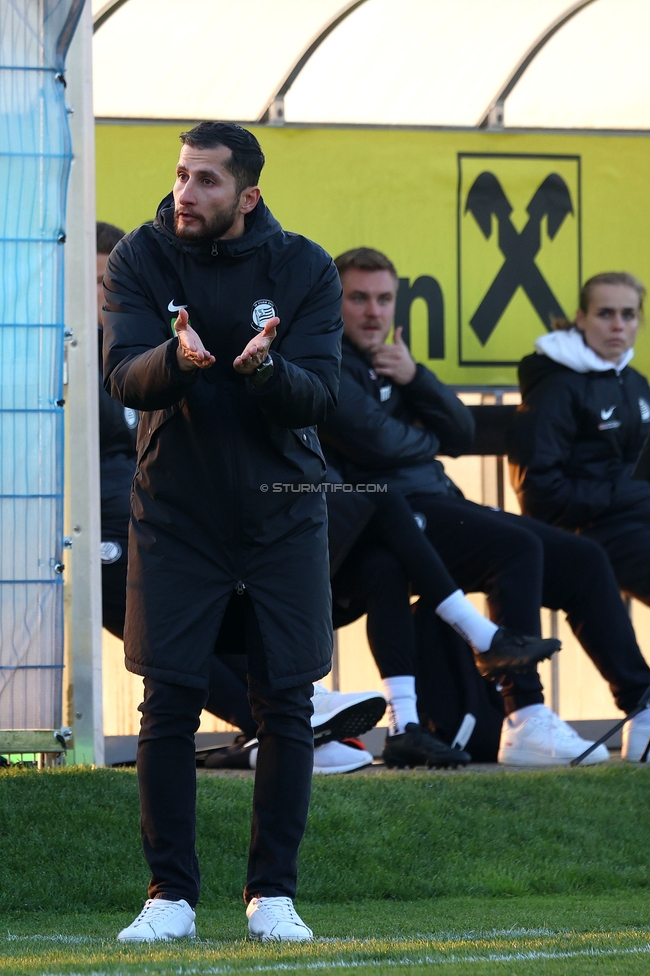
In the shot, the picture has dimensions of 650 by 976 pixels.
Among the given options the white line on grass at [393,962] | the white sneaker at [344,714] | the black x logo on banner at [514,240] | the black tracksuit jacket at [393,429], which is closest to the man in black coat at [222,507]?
the white line on grass at [393,962]

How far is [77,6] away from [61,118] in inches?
15.0

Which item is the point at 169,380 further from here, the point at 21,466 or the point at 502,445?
the point at 502,445

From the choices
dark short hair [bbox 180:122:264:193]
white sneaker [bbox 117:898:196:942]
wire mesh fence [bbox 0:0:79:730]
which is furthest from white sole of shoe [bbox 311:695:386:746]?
dark short hair [bbox 180:122:264:193]

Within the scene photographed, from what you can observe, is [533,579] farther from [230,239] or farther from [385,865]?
[230,239]

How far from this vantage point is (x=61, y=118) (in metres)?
5.53

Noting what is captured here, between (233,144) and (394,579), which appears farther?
(394,579)

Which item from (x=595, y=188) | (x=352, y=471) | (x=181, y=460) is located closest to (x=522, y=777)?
(x=352, y=471)

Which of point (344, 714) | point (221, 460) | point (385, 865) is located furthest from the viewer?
point (344, 714)

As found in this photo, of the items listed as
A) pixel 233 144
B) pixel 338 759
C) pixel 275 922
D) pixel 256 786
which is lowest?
pixel 338 759

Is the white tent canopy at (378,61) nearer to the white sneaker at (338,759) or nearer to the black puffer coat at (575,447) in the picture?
the black puffer coat at (575,447)

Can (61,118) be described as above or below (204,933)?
above

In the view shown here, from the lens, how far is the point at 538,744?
19.4 ft

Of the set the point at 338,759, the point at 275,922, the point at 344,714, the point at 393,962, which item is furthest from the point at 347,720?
the point at 393,962

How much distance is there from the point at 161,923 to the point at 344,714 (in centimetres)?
240
